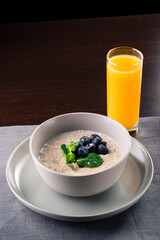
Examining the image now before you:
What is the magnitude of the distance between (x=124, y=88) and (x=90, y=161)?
0.41 meters

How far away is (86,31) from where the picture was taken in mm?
1924

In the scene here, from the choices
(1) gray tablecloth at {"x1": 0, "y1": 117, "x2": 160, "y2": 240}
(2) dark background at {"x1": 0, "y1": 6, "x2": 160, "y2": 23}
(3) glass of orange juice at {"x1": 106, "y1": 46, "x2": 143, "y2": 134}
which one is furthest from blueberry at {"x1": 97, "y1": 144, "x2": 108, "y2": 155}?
(2) dark background at {"x1": 0, "y1": 6, "x2": 160, "y2": 23}

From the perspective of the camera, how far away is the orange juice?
1.28 meters

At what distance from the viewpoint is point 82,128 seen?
1194 millimetres

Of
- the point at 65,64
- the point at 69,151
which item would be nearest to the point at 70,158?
the point at 69,151

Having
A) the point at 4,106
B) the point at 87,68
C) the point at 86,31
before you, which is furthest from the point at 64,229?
the point at 86,31

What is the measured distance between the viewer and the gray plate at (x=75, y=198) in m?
0.93

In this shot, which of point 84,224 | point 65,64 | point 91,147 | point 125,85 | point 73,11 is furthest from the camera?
point 73,11

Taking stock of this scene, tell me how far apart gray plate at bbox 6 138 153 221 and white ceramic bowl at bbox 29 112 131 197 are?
0.11 ft

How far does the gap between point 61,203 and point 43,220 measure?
7cm

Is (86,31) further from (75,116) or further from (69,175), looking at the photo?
(69,175)

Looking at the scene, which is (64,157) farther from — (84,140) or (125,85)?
(125,85)

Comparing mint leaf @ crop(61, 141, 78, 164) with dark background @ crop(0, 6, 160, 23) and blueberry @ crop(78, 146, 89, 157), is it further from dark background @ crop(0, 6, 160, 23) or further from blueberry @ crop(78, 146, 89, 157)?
dark background @ crop(0, 6, 160, 23)

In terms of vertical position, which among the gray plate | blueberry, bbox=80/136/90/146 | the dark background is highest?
blueberry, bbox=80/136/90/146
